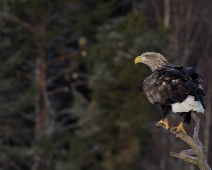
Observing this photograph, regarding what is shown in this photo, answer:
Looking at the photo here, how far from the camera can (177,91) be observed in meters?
9.44

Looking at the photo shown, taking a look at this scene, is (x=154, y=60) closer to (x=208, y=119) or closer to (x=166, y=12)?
(x=208, y=119)

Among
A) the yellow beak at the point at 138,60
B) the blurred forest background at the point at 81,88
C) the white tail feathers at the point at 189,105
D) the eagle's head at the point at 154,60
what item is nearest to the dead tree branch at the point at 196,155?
the white tail feathers at the point at 189,105

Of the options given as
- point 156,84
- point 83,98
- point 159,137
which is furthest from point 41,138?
point 156,84

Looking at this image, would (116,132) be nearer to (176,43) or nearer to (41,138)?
(41,138)

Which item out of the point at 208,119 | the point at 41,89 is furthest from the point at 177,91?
the point at 41,89

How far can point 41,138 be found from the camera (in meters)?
22.8

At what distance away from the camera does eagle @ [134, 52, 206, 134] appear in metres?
9.27

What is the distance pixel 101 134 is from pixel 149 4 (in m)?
7.63

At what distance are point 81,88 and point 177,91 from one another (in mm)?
15646

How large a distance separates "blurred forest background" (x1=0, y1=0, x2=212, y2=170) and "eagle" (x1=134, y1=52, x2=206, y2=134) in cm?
1053

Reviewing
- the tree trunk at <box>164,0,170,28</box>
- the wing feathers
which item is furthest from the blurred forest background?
the wing feathers

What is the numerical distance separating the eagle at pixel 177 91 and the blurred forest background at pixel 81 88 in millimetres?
10526

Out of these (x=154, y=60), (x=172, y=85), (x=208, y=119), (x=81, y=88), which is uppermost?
(x=81, y=88)

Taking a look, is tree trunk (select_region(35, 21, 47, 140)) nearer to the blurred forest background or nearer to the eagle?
the blurred forest background
